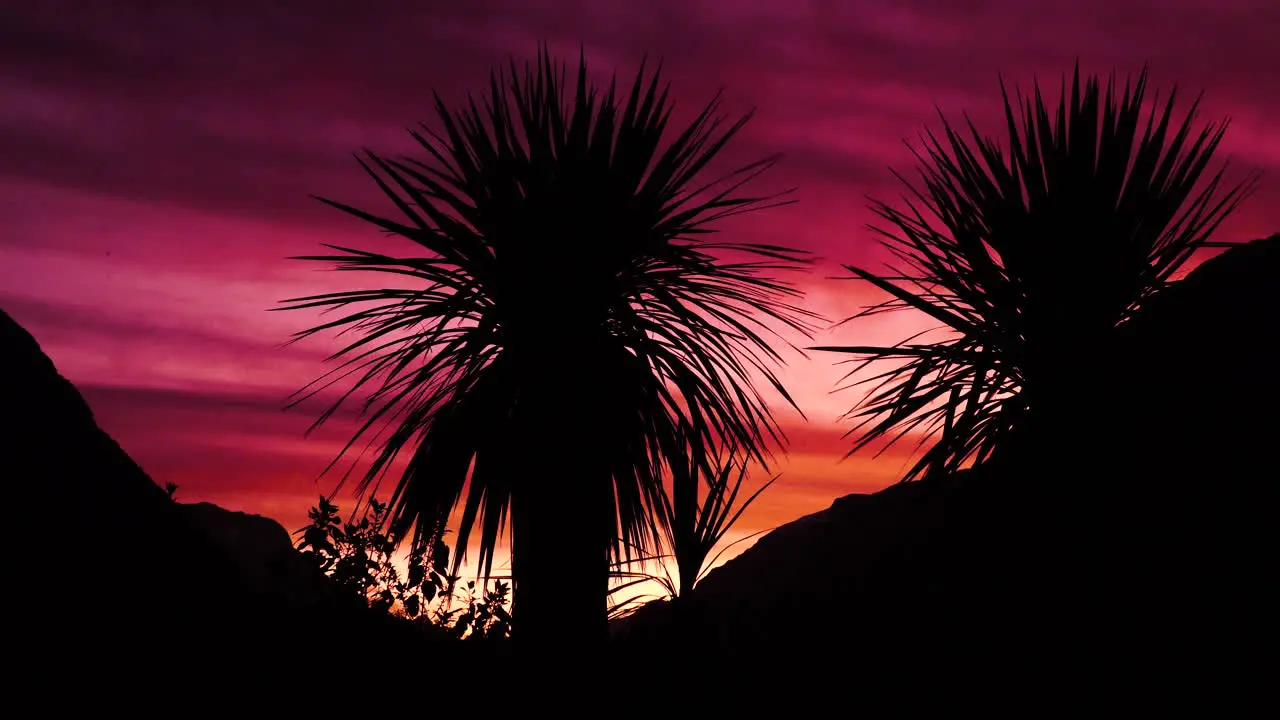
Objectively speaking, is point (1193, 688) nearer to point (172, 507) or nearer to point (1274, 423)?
point (1274, 423)

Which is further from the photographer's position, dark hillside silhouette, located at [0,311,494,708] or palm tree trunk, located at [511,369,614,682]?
palm tree trunk, located at [511,369,614,682]

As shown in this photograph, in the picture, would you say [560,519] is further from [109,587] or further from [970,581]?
[109,587]

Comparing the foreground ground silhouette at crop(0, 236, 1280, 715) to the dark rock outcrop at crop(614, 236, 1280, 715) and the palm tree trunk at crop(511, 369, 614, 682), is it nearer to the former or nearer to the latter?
the dark rock outcrop at crop(614, 236, 1280, 715)

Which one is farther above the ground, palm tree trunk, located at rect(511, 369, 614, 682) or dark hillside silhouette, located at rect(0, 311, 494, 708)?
palm tree trunk, located at rect(511, 369, 614, 682)

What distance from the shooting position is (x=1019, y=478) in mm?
2234

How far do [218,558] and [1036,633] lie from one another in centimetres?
147

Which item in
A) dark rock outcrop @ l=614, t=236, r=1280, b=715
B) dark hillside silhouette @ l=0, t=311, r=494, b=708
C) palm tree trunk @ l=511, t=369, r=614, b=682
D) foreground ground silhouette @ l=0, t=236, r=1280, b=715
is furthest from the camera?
palm tree trunk @ l=511, t=369, r=614, b=682

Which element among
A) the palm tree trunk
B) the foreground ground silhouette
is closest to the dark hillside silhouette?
the foreground ground silhouette

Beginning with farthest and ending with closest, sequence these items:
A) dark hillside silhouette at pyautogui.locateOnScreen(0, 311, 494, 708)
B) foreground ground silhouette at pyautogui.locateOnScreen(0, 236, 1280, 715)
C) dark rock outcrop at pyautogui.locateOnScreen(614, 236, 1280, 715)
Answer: dark rock outcrop at pyautogui.locateOnScreen(614, 236, 1280, 715), foreground ground silhouette at pyautogui.locateOnScreen(0, 236, 1280, 715), dark hillside silhouette at pyautogui.locateOnScreen(0, 311, 494, 708)

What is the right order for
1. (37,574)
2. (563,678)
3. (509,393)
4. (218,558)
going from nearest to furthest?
(37,574)
(218,558)
(563,678)
(509,393)

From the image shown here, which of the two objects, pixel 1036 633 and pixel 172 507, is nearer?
pixel 172 507

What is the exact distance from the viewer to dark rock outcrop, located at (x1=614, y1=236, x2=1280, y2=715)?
179 centimetres

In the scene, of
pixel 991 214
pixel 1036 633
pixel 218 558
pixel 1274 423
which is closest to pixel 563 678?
pixel 218 558

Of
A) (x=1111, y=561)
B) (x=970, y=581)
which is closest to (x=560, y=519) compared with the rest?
(x=970, y=581)
